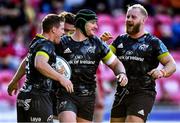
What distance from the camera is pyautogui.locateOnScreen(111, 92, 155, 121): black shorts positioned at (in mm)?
10852

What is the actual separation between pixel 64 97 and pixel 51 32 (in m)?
1.15

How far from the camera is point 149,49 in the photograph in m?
10.9

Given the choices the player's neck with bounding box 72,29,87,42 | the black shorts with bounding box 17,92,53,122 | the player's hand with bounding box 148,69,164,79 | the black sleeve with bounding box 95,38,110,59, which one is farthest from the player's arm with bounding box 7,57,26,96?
the player's hand with bounding box 148,69,164,79

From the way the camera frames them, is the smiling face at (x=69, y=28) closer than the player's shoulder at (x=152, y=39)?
No

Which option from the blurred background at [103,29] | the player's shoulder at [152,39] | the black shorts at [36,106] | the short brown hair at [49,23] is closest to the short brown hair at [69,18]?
the player's shoulder at [152,39]

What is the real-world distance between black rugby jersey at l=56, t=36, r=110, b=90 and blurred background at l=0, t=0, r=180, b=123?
639cm

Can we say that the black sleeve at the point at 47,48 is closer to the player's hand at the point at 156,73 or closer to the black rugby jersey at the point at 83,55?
the black rugby jersey at the point at 83,55

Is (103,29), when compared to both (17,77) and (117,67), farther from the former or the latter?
(17,77)

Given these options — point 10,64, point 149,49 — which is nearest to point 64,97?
point 149,49

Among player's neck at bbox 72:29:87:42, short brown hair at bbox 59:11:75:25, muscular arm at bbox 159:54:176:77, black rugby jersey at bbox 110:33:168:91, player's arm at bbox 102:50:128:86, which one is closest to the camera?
player's arm at bbox 102:50:128:86

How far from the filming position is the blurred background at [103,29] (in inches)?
710

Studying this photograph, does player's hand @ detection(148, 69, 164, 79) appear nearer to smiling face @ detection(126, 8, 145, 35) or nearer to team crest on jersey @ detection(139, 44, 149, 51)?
team crest on jersey @ detection(139, 44, 149, 51)

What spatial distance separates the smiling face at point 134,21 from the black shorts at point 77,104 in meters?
1.17

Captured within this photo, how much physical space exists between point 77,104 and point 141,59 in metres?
1.19
